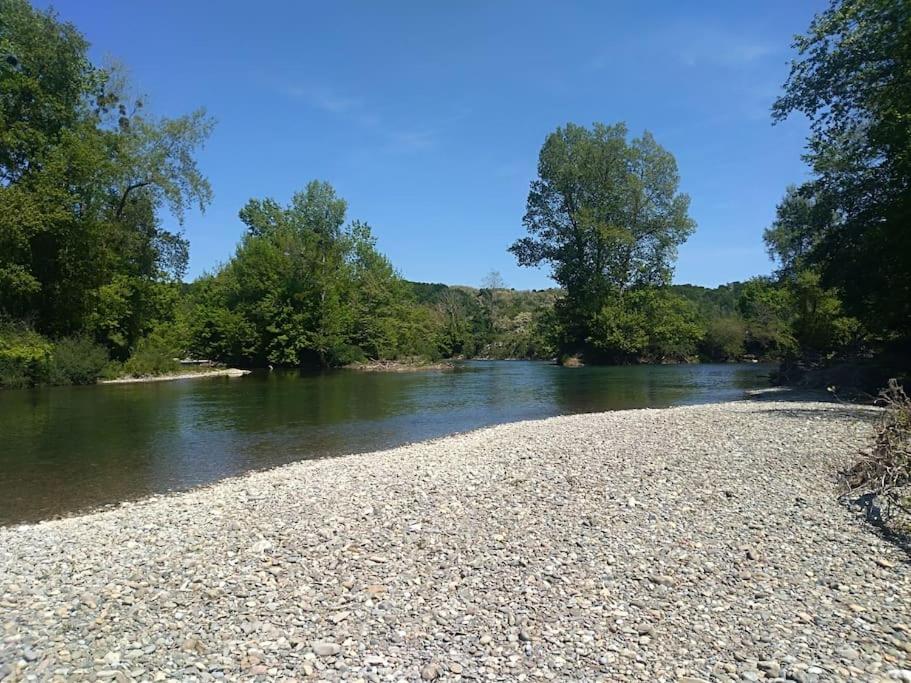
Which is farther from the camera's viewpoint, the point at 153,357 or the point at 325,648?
the point at 153,357

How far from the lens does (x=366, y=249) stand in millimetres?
65875

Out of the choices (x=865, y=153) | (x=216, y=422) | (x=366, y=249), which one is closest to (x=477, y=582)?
(x=216, y=422)

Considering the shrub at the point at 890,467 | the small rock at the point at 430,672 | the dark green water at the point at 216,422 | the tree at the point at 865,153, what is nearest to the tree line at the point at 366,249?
the tree at the point at 865,153

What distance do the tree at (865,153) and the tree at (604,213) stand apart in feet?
95.6

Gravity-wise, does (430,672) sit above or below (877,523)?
below

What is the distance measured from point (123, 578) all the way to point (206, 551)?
3.03ft

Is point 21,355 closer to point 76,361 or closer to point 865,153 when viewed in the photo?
point 76,361

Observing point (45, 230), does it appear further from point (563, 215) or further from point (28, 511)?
point (563, 215)

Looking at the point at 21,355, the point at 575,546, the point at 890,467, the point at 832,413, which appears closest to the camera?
the point at 575,546

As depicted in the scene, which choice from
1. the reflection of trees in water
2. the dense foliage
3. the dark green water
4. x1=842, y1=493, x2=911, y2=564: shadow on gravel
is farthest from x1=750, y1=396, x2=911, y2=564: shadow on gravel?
the dense foliage

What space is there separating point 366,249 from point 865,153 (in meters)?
50.8

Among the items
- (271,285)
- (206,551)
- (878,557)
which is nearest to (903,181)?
(878,557)

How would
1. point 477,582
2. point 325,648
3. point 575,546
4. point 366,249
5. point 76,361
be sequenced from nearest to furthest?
point 325,648 < point 477,582 < point 575,546 < point 76,361 < point 366,249

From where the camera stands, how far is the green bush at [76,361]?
116 ft
